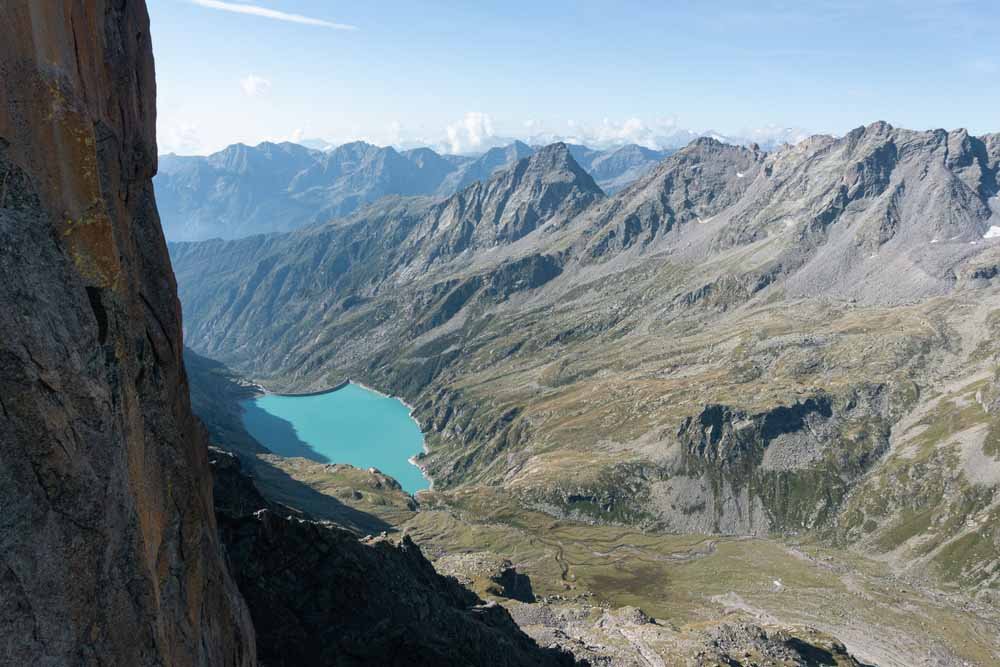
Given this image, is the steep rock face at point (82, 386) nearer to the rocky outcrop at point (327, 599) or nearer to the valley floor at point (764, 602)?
the rocky outcrop at point (327, 599)

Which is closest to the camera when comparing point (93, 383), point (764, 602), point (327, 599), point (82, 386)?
point (82, 386)

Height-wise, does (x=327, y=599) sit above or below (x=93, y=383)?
below

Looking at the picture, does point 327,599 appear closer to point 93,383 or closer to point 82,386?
point 93,383

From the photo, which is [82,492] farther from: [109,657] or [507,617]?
[507,617]

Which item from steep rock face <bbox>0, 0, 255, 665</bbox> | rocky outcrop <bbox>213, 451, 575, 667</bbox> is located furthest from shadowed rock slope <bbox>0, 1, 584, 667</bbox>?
rocky outcrop <bbox>213, 451, 575, 667</bbox>

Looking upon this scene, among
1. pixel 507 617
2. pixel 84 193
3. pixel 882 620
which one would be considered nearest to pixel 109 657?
pixel 84 193

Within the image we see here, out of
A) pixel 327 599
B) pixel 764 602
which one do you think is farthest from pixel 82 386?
pixel 764 602

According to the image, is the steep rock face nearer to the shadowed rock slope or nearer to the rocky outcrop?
the shadowed rock slope

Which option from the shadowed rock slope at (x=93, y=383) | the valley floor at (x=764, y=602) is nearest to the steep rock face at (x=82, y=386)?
the shadowed rock slope at (x=93, y=383)
